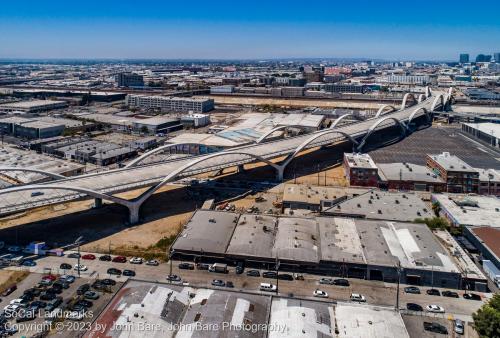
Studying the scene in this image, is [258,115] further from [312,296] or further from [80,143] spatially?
[312,296]

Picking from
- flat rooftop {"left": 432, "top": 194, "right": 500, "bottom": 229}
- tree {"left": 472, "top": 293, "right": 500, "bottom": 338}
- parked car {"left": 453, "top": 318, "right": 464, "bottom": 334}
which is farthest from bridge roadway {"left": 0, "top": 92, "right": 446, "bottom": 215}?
tree {"left": 472, "top": 293, "right": 500, "bottom": 338}

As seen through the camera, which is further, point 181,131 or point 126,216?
point 181,131

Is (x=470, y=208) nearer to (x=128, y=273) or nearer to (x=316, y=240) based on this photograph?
(x=316, y=240)

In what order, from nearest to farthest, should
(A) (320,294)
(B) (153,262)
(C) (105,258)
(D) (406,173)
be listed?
(A) (320,294) < (B) (153,262) < (C) (105,258) < (D) (406,173)

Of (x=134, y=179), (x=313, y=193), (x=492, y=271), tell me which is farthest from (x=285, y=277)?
(x=134, y=179)

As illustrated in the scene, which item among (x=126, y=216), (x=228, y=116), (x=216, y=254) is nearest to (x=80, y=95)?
(x=228, y=116)

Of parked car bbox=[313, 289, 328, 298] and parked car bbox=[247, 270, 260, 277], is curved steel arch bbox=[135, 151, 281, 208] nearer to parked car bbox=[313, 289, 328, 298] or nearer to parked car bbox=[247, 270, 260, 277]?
parked car bbox=[247, 270, 260, 277]
